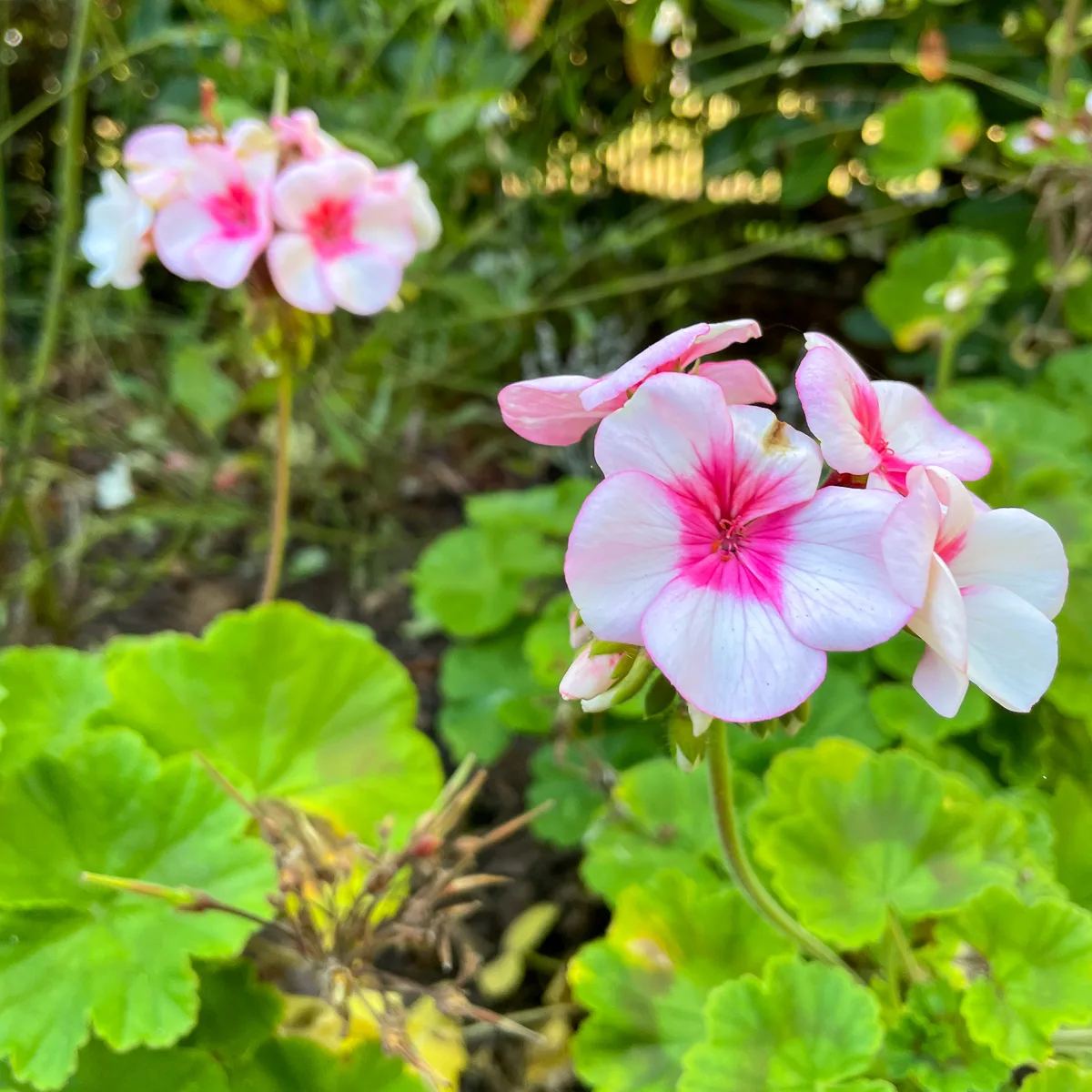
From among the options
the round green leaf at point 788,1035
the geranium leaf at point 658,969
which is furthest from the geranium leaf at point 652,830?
the round green leaf at point 788,1035

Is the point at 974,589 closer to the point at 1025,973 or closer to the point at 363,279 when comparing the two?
the point at 1025,973

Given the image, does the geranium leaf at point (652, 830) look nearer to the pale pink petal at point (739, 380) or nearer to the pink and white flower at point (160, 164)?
the pale pink petal at point (739, 380)

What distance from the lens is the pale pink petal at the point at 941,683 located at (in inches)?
13.7

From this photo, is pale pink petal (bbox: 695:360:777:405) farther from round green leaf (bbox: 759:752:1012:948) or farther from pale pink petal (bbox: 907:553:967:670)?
round green leaf (bbox: 759:752:1012:948)

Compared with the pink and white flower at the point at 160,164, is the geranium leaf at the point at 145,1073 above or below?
below

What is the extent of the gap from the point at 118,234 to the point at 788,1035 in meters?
0.80

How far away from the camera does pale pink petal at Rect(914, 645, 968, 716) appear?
0.35 metres

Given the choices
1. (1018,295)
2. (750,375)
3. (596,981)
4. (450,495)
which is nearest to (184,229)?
(750,375)

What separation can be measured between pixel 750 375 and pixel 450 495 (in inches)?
51.6

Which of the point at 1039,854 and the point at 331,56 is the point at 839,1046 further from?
the point at 331,56

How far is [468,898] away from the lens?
2.95 ft

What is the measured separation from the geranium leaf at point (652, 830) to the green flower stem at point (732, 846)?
15cm

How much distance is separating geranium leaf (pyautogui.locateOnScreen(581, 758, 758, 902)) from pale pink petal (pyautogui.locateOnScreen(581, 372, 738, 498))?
0.42 metres

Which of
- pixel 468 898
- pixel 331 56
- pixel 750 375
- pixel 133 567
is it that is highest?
pixel 331 56
